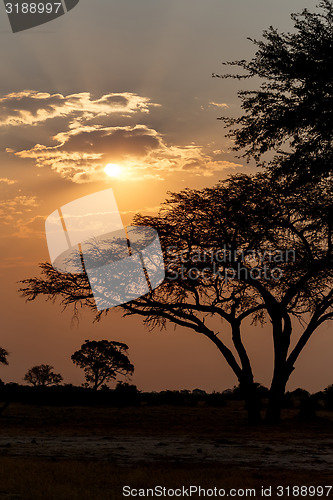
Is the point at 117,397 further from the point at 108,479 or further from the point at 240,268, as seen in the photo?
the point at 108,479

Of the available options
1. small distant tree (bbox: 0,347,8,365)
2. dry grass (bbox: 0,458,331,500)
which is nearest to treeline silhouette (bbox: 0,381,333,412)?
small distant tree (bbox: 0,347,8,365)

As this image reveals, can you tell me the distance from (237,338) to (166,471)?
55.9 ft

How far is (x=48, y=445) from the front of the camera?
20.6 meters

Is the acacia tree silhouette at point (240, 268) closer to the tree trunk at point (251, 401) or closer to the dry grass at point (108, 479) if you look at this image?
the tree trunk at point (251, 401)

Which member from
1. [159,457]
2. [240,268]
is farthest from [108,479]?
[240,268]

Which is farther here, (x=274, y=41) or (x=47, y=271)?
(x=47, y=271)

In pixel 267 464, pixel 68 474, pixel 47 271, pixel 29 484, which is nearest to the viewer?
pixel 29 484

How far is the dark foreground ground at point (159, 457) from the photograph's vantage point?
39.6 feet

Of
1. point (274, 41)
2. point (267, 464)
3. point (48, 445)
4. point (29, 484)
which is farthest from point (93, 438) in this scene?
point (274, 41)

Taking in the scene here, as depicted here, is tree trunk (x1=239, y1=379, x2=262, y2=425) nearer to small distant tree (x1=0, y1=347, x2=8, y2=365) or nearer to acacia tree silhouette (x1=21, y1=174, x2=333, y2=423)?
acacia tree silhouette (x1=21, y1=174, x2=333, y2=423)

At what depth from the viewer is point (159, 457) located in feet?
54.7

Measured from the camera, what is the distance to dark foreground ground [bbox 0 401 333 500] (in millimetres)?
12070

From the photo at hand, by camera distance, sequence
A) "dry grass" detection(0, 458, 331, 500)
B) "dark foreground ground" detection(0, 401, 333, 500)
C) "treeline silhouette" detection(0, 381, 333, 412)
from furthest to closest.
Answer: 1. "treeline silhouette" detection(0, 381, 333, 412)
2. "dark foreground ground" detection(0, 401, 333, 500)
3. "dry grass" detection(0, 458, 331, 500)

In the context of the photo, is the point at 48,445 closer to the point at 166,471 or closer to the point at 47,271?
the point at 166,471
